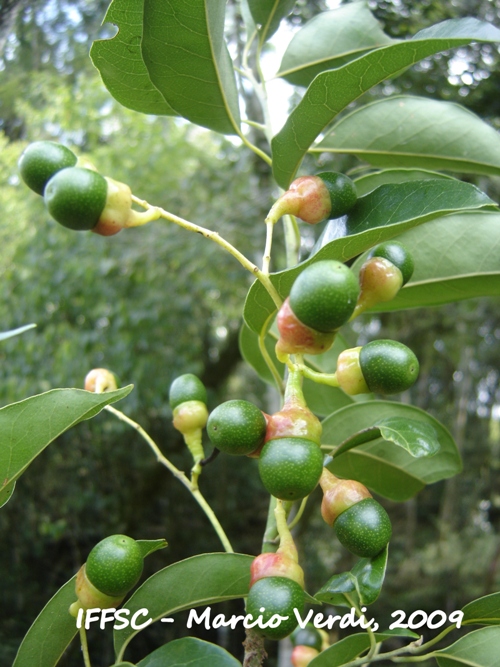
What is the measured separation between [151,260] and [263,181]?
38.9 inches

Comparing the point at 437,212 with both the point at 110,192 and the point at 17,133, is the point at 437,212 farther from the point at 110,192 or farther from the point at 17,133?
the point at 17,133

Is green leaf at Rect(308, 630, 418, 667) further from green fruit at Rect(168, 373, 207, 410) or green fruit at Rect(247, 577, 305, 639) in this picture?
green fruit at Rect(168, 373, 207, 410)

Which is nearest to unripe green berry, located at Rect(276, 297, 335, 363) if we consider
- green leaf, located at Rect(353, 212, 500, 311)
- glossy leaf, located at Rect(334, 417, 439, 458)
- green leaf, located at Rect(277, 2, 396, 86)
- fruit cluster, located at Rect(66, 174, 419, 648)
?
fruit cluster, located at Rect(66, 174, 419, 648)

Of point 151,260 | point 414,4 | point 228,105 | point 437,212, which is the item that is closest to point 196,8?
point 228,105

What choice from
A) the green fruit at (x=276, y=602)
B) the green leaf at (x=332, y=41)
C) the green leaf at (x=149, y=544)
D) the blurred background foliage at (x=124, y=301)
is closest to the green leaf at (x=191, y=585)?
the green leaf at (x=149, y=544)

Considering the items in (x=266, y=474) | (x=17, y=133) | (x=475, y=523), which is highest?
(x=266, y=474)

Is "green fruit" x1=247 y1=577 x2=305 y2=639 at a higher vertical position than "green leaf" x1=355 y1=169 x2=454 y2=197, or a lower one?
lower

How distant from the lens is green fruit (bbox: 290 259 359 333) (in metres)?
0.51

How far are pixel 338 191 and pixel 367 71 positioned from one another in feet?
0.44

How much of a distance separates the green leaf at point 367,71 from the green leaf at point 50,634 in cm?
62

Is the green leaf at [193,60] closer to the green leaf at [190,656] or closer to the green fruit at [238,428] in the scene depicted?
the green fruit at [238,428]

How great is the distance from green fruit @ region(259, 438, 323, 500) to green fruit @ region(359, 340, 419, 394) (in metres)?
0.09

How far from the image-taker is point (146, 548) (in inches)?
28.2

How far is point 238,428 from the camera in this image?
595 millimetres
